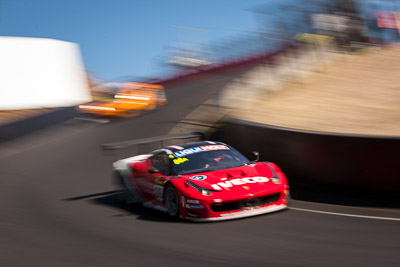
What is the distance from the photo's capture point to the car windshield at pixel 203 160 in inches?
403

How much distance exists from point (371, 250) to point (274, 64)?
53.2 ft

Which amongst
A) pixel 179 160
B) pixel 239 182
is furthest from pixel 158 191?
pixel 239 182

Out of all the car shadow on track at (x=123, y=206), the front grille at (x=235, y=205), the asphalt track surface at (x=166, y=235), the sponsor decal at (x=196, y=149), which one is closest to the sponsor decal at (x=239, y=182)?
the front grille at (x=235, y=205)

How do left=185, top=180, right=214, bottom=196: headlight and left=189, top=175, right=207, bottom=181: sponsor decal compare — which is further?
left=189, top=175, right=207, bottom=181: sponsor decal

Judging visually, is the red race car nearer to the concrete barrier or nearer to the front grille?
the front grille

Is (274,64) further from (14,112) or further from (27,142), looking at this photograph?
(14,112)

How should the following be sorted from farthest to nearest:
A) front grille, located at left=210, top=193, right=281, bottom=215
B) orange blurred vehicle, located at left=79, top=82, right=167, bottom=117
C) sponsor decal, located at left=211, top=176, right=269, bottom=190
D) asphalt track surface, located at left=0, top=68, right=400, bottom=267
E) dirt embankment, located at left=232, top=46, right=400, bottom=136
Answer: orange blurred vehicle, located at left=79, top=82, right=167, bottom=117, dirt embankment, located at left=232, top=46, right=400, bottom=136, sponsor decal, located at left=211, top=176, right=269, bottom=190, front grille, located at left=210, top=193, right=281, bottom=215, asphalt track surface, located at left=0, top=68, right=400, bottom=267

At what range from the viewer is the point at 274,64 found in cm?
2269

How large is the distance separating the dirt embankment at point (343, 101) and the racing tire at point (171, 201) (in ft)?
21.7

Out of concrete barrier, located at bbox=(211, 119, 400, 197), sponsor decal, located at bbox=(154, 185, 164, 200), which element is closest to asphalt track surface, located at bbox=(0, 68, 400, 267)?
sponsor decal, located at bbox=(154, 185, 164, 200)

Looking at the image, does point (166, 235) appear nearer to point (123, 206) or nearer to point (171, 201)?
point (171, 201)

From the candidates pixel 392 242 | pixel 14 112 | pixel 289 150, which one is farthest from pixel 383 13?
pixel 392 242

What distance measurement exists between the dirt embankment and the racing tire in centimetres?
662

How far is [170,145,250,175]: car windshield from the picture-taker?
10.2 m
